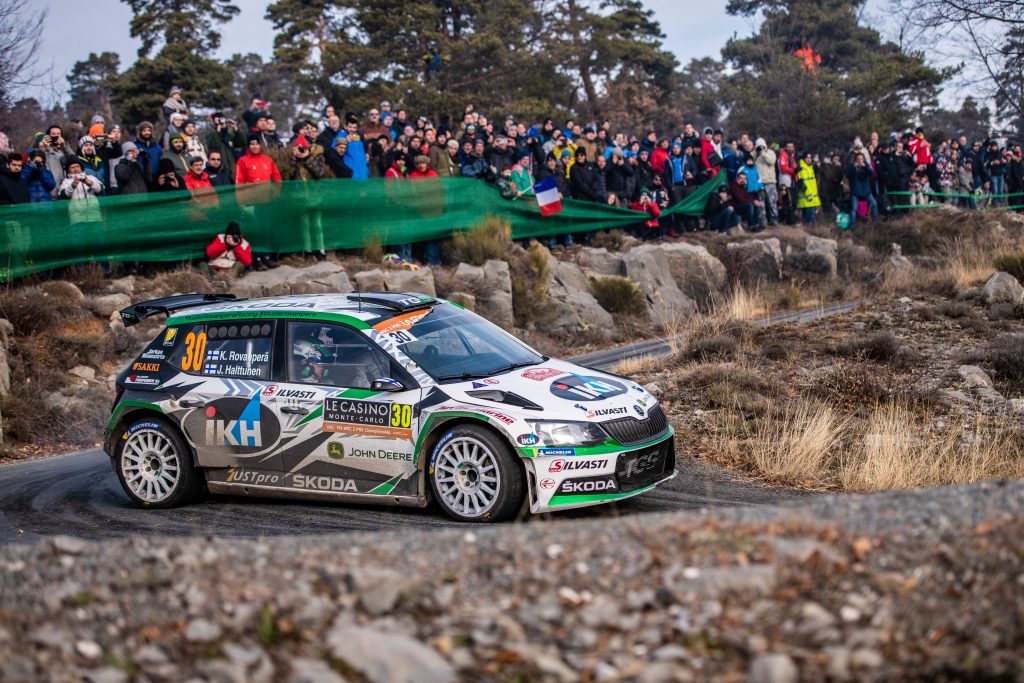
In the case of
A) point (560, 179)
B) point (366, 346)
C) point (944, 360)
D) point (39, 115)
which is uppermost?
point (39, 115)

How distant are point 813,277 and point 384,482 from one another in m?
20.6

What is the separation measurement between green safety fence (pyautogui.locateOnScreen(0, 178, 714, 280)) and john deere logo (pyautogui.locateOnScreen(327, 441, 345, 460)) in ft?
32.2

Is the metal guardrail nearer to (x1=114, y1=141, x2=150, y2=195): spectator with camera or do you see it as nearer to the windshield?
the windshield

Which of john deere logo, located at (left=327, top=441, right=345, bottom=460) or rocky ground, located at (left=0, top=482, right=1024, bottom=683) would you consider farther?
john deere logo, located at (left=327, top=441, right=345, bottom=460)

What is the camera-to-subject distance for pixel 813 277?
86.4 feet

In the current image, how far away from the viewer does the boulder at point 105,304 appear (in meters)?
16.2

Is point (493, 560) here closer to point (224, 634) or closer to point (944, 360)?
point (224, 634)

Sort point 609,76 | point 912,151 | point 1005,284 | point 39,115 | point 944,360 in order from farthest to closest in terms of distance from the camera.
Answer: point 609,76 < point 39,115 < point 912,151 < point 1005,284 < point 944,360

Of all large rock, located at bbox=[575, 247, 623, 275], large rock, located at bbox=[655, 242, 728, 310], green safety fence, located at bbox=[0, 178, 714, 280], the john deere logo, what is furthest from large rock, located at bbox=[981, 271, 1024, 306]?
the john deere logo

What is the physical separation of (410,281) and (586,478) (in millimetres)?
11734

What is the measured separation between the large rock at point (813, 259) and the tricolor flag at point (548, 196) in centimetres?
721

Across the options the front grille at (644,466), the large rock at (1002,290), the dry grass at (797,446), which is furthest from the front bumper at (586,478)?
the large rock at (1002,290)

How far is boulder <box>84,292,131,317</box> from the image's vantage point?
16172 millimetres

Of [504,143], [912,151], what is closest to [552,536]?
[504,143]
